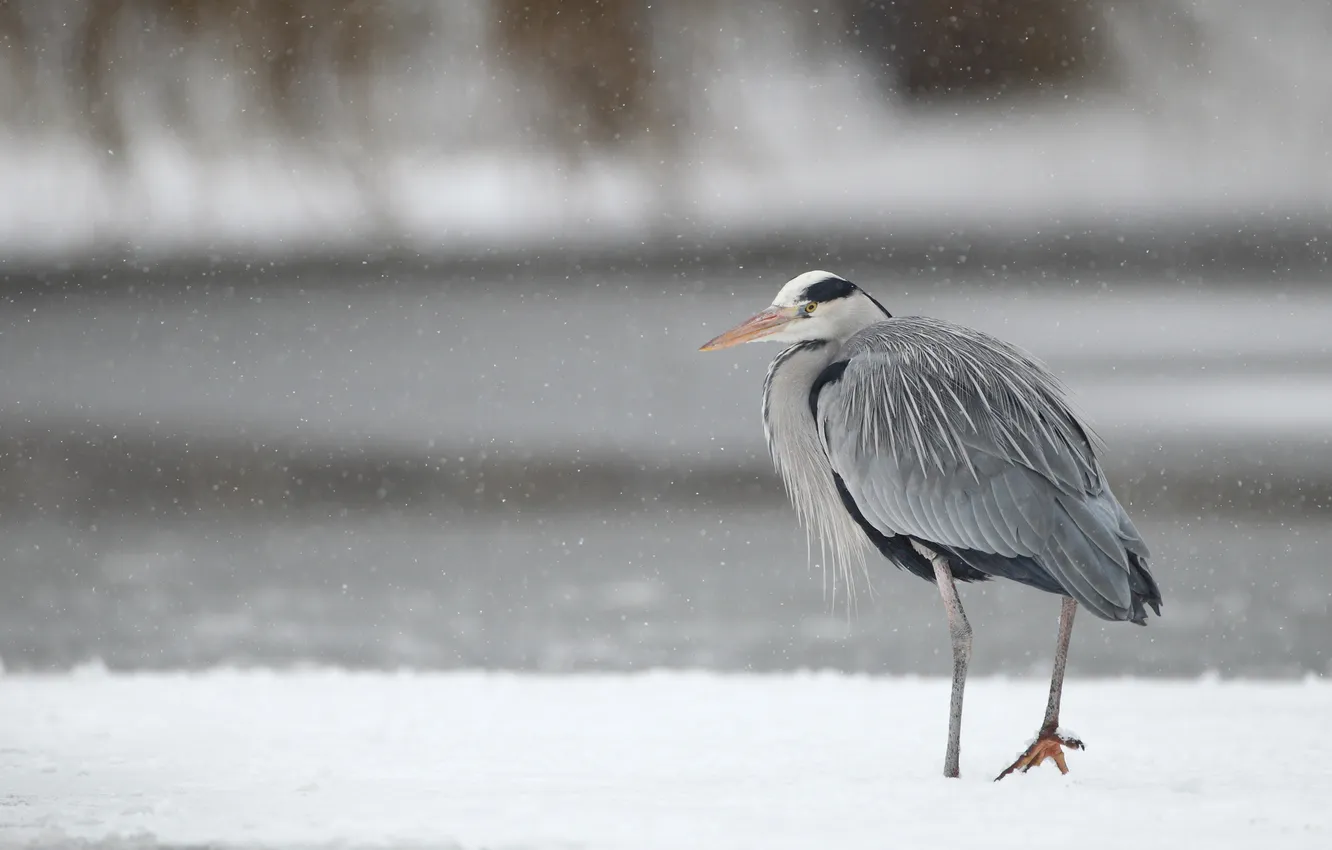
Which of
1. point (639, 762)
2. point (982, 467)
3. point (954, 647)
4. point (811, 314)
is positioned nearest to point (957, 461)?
point (982, 467)

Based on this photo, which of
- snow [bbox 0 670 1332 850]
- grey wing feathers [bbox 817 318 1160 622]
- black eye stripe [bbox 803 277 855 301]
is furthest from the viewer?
black eye stripe [bbox 803 277 855 301]

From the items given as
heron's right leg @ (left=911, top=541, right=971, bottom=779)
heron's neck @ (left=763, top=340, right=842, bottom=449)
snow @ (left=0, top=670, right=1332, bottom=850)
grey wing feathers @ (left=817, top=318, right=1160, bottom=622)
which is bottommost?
snow @ (left=0, top=670, right=1332, bottom=850)

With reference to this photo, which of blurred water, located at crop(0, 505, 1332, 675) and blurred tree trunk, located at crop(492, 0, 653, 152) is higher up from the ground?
blurred tree trunk, located at crop(492, 0, 653, 152)

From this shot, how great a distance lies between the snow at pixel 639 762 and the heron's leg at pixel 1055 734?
0.13ft

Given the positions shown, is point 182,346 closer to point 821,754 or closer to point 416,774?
point 416,774

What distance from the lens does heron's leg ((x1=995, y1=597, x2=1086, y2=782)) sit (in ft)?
7.09

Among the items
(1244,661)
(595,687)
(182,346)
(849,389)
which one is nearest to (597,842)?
(849,389)

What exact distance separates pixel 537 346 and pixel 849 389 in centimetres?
199

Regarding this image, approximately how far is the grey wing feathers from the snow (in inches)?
14.1

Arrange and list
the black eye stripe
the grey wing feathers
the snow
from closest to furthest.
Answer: the snow → the grey wing feathers → the black eye stripe

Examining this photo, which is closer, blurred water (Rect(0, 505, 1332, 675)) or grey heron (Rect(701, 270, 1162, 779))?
grey heron (Rect(701, 270, 1162, 779))

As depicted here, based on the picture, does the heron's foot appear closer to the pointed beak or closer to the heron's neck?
the heron's neck

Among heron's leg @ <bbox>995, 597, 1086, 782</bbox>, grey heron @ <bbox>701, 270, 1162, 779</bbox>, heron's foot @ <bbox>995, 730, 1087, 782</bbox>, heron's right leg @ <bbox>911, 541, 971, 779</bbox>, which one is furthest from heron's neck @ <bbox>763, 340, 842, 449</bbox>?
heron's foot @ <bbox>995, 730, 1087, 782</bbox>

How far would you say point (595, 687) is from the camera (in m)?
2.99
